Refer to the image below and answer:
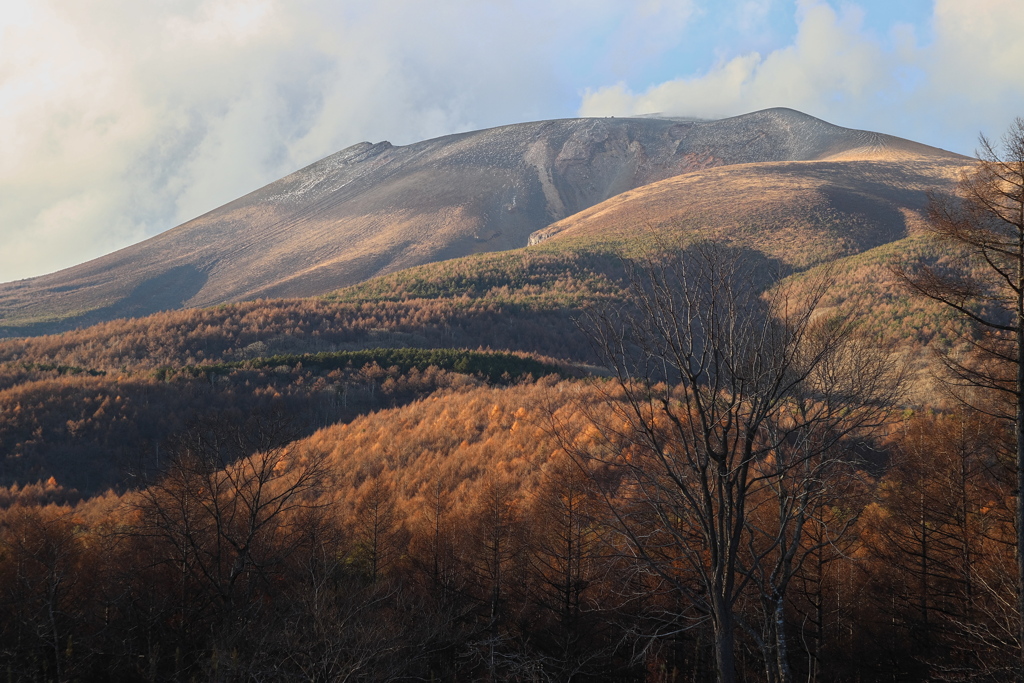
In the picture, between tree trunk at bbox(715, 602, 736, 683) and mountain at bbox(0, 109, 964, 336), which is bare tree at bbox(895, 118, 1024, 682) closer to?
tree trunk at bbox(715, 602, 736, 683)

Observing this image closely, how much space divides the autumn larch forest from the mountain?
211ft

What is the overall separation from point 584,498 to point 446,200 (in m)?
133

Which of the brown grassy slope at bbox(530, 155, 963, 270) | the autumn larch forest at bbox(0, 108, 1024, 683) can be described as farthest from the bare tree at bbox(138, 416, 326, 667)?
the brown grassy slope at bbox(530, 155, 963, 270)

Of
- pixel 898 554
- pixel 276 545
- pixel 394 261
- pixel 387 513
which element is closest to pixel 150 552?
pixel 276 545

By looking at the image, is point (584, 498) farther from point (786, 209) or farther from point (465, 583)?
point (786, 209)

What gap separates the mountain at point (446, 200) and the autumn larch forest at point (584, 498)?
64.3 meters

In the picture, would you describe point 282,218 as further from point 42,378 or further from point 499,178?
point 42,378

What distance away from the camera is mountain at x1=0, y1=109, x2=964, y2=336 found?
110250 millimetres

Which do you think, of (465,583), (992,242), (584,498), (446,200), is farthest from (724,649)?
(446,200)

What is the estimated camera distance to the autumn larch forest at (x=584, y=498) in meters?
7.99

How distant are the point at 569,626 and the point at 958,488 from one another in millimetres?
13264

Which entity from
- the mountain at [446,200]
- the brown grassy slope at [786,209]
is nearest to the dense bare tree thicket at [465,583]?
the brown grassy slope at [786,209]

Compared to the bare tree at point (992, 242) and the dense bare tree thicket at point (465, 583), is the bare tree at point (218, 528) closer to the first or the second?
the dense bare tree thicket at point (465, 583)

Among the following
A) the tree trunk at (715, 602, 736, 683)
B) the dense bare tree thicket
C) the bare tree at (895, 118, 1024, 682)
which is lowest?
the dense bare tree thicket
